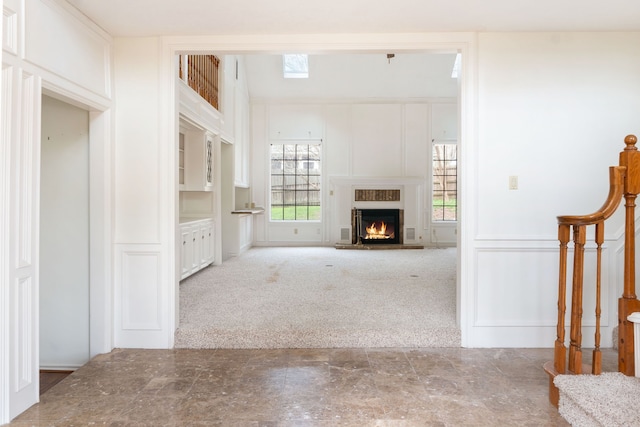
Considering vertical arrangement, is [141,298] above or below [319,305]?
above

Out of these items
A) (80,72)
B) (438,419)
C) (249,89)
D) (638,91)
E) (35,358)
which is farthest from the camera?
(249,89)

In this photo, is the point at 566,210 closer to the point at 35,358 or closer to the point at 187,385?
the point at 187,385

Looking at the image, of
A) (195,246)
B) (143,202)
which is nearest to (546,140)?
(143,202)

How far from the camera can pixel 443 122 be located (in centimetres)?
884

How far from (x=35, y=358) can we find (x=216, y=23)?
244 centimetres

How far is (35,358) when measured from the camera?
2457 millimetres

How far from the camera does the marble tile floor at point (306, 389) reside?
7.52ft

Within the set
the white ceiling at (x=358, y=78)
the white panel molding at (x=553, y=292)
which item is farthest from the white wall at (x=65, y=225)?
the white ceiling at (x=358, y=78)

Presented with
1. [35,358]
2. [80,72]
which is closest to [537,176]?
[80,72]

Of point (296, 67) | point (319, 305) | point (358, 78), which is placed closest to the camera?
point (319, 305)

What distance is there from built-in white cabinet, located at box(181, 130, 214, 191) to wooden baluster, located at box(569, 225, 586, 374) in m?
4.57

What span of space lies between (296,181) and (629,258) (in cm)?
698

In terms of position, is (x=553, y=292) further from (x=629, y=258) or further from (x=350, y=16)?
(x=350, y=16)

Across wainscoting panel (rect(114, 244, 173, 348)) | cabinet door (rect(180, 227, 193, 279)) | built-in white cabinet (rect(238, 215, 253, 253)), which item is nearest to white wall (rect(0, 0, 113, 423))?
wainscoting panel (rect(114, 244, 173, 348))
